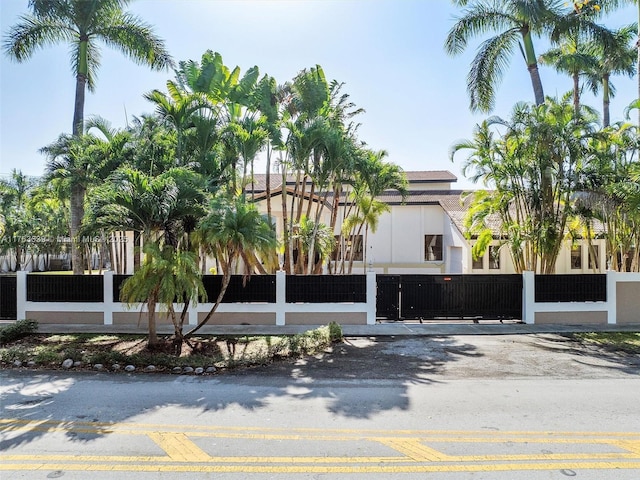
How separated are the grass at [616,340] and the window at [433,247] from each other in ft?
47.9

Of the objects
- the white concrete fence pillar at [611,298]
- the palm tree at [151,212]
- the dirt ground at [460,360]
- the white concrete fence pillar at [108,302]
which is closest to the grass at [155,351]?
the dirt ground at [460,360]

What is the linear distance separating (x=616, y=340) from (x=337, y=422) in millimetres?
9368

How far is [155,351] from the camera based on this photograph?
30.8 ft

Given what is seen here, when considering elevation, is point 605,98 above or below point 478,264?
above

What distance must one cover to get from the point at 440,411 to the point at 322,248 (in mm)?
9606

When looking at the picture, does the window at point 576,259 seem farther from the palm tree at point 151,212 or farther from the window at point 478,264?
the palm tree at point 151,212

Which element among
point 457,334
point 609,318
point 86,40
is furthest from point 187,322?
point 609,318

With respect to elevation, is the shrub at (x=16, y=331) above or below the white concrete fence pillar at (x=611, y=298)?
below

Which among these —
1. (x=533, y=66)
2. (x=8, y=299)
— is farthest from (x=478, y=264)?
(x=8, y=299)

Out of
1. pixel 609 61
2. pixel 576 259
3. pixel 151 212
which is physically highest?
pixel 609 61

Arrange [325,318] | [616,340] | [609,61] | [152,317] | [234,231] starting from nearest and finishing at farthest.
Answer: [234,231]
[152,317]
[616,340]
[325,318]
[609,61]

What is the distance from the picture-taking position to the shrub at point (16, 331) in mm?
10328

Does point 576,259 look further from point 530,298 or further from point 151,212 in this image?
point 151,212

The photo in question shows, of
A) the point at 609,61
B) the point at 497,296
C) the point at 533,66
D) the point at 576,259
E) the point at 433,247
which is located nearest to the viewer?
the point at 497,296
